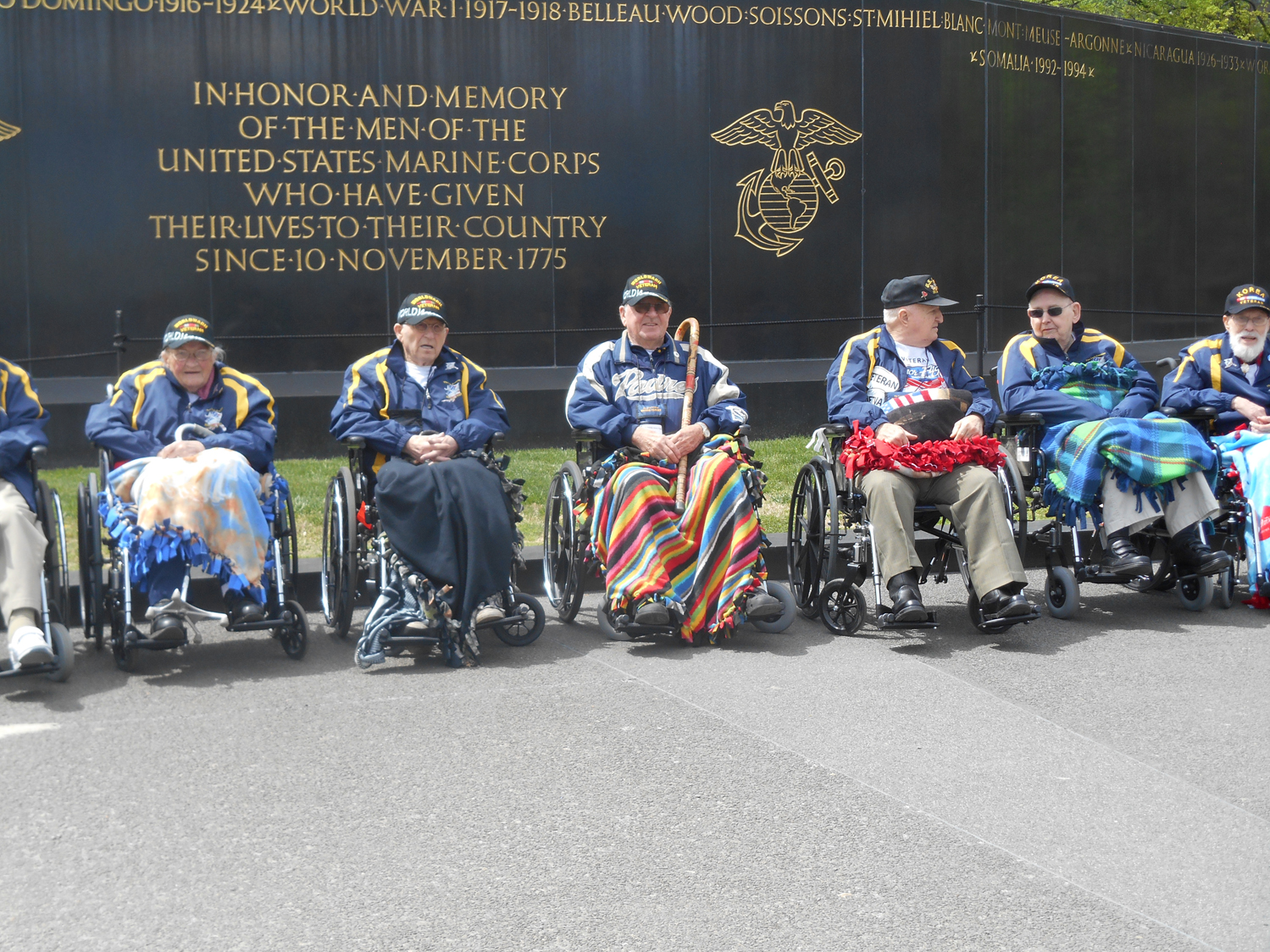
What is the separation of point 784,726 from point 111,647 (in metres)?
2.77

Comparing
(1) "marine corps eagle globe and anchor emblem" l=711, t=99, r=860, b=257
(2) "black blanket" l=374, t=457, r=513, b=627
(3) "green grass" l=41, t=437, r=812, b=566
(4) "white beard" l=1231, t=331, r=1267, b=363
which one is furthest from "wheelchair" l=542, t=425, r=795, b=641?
(1) "marine corps eagle globe and anchor emblem" l=711, t=99, r=860, b=257

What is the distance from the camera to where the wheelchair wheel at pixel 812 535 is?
6.04 metres

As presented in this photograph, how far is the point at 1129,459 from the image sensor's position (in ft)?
20.4

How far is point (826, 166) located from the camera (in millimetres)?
12109

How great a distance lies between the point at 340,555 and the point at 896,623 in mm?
2224

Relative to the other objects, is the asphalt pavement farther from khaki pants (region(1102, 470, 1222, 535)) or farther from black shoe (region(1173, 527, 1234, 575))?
khaki pants (region(1102, 470, 1222, 535))

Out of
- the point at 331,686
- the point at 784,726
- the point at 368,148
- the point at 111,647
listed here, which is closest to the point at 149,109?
the point at 368,148

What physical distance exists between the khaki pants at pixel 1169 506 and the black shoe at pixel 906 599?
3.61 ft

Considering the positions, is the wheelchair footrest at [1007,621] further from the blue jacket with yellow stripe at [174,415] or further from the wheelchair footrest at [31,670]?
the wheelchair footrest at [31,670]

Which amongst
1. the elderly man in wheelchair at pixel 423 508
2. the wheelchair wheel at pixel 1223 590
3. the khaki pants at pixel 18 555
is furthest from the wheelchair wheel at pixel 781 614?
the khaki pants at pixel 18 555

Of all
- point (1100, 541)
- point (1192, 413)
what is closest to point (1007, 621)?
point (1100, 541)

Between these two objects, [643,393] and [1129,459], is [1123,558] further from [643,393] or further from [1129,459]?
[643,393]

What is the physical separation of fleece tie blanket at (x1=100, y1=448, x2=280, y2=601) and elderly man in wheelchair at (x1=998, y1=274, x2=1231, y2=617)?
3.38 m

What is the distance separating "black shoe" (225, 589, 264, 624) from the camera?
5.44m
